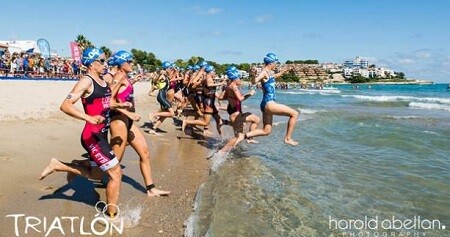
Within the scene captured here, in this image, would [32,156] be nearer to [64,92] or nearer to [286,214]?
[286,214]

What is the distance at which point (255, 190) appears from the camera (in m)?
6.39

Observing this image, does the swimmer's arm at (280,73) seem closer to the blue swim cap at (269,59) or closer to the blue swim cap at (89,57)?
the blue swim cap at (269,59)

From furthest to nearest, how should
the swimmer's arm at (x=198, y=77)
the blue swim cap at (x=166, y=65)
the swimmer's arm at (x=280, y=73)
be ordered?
the blue swim cap at (x=166, y=65) < the swimmer's arm at (x=198, y=77) < the swimmer's arm at (x=280, y=73)

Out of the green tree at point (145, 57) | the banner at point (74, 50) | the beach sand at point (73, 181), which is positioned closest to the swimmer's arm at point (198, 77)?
the beach sand at point (73, 181)

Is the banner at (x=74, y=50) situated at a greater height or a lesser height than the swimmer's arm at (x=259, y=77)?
greater

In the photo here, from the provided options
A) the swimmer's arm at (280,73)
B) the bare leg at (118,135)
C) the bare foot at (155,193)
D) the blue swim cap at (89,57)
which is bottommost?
the bare foot at (155,193)

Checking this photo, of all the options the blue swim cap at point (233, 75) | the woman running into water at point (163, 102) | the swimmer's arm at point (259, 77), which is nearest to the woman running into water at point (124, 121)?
the swimmer's arm at point (259, 77)

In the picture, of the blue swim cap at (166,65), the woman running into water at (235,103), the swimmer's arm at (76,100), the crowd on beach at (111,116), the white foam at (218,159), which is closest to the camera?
the swimmer's arm at (76,100)

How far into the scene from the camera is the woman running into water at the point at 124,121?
5535 mm

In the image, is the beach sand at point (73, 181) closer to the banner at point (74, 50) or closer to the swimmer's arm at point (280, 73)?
the swimmer's arm at point (280, 73)

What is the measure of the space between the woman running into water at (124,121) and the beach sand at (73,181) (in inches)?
16.6

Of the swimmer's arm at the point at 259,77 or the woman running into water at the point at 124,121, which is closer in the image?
the woman running into water at the point at 124,121

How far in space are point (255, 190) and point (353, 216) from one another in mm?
1512

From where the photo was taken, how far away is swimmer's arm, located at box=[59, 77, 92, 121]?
430 cm
